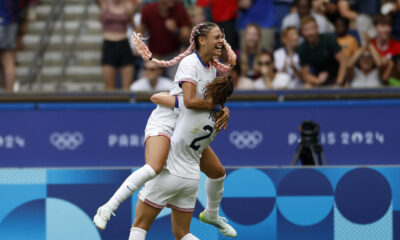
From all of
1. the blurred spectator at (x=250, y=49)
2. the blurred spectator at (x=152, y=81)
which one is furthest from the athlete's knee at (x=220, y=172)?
the blurred spectator at (x=250, y=49)

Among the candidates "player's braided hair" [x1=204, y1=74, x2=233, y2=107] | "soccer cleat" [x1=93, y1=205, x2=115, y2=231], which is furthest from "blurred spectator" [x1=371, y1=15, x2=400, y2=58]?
"soccer cleat" [x1=93, y1=205, x2=115, y2=231]

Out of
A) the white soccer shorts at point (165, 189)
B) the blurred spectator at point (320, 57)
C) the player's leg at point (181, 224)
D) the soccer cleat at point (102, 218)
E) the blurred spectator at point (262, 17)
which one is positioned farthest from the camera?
the blurred spectator at point (262, 17)

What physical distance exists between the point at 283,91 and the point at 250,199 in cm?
304

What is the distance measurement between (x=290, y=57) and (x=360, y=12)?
123cm

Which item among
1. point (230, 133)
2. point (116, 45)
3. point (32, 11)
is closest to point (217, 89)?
point (230, 133)

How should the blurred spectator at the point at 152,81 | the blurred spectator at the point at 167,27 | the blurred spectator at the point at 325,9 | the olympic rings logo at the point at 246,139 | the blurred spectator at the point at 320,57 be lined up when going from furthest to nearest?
the blurred spectator at the point at 325,9, the blurred spectator at the point at 167,27, the blurred spectator at the point at 152,81, the blurred spectator at the point at 320,57, the olympic rings logo at the point at 246,139

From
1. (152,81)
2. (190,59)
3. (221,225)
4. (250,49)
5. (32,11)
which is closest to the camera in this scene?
(190,59)

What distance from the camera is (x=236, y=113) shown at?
10383 millimetres

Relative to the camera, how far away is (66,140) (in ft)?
34.4

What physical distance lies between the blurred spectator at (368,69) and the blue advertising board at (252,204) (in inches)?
132

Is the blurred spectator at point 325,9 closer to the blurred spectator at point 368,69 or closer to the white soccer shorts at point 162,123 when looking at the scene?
the blurred spectator at point 368,69

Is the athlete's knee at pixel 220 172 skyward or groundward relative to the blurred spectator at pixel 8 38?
groundward

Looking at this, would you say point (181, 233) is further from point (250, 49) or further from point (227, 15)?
point (227, 15)

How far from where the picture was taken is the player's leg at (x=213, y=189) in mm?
6492
